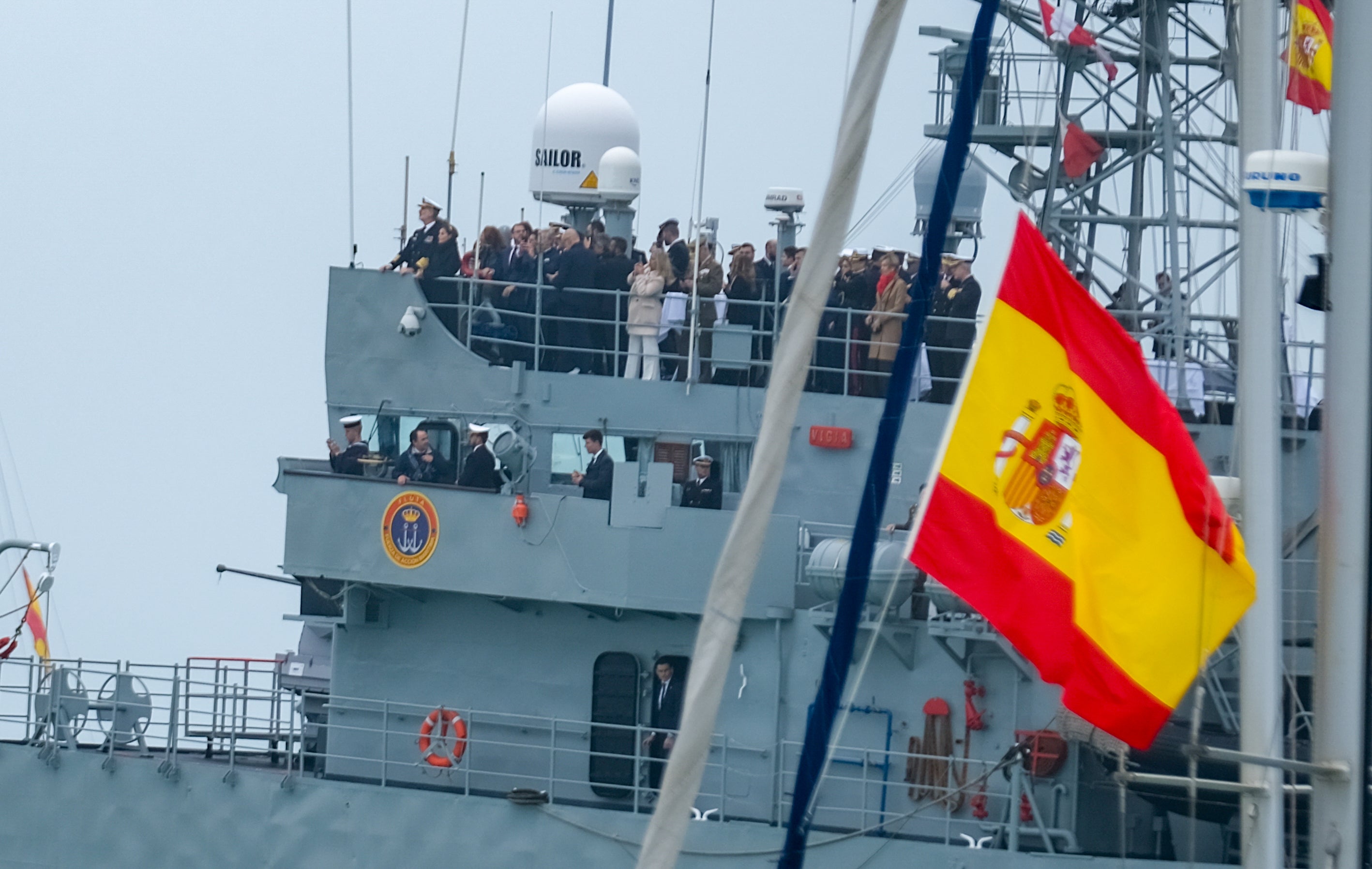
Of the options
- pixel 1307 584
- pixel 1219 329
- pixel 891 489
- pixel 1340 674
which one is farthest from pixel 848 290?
pixel 1340 674

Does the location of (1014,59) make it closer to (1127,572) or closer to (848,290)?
(848,290)

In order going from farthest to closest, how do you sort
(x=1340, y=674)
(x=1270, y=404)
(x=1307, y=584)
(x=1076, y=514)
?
(x=1307, y=584)
(x=1076, y=514)
(x=1270, y=404)
(x=1340, y=674)

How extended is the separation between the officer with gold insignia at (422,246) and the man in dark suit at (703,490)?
2922 millimetres

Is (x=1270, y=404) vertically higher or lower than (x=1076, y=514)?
higher

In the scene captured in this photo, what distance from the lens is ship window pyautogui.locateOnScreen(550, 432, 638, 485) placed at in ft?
45.3

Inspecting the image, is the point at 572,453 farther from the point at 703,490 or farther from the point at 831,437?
the point at 831,437

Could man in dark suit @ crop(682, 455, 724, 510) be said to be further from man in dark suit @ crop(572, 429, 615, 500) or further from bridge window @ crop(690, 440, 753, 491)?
man in dark suit @ crop(572, 429, 615, 500)

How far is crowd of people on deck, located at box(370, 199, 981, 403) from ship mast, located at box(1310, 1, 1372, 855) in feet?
24.7

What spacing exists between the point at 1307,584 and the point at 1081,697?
5.37 meters

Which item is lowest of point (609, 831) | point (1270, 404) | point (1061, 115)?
point (609, 831)

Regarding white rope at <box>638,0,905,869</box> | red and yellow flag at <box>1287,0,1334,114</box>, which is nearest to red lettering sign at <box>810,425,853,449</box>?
red and yellow flag at <box>1287,0,1334,114</box>

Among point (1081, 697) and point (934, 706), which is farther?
point (934, 706)

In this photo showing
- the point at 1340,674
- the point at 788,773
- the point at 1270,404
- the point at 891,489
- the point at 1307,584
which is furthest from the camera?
Result: the point at 891,489

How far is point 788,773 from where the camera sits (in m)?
12.3
